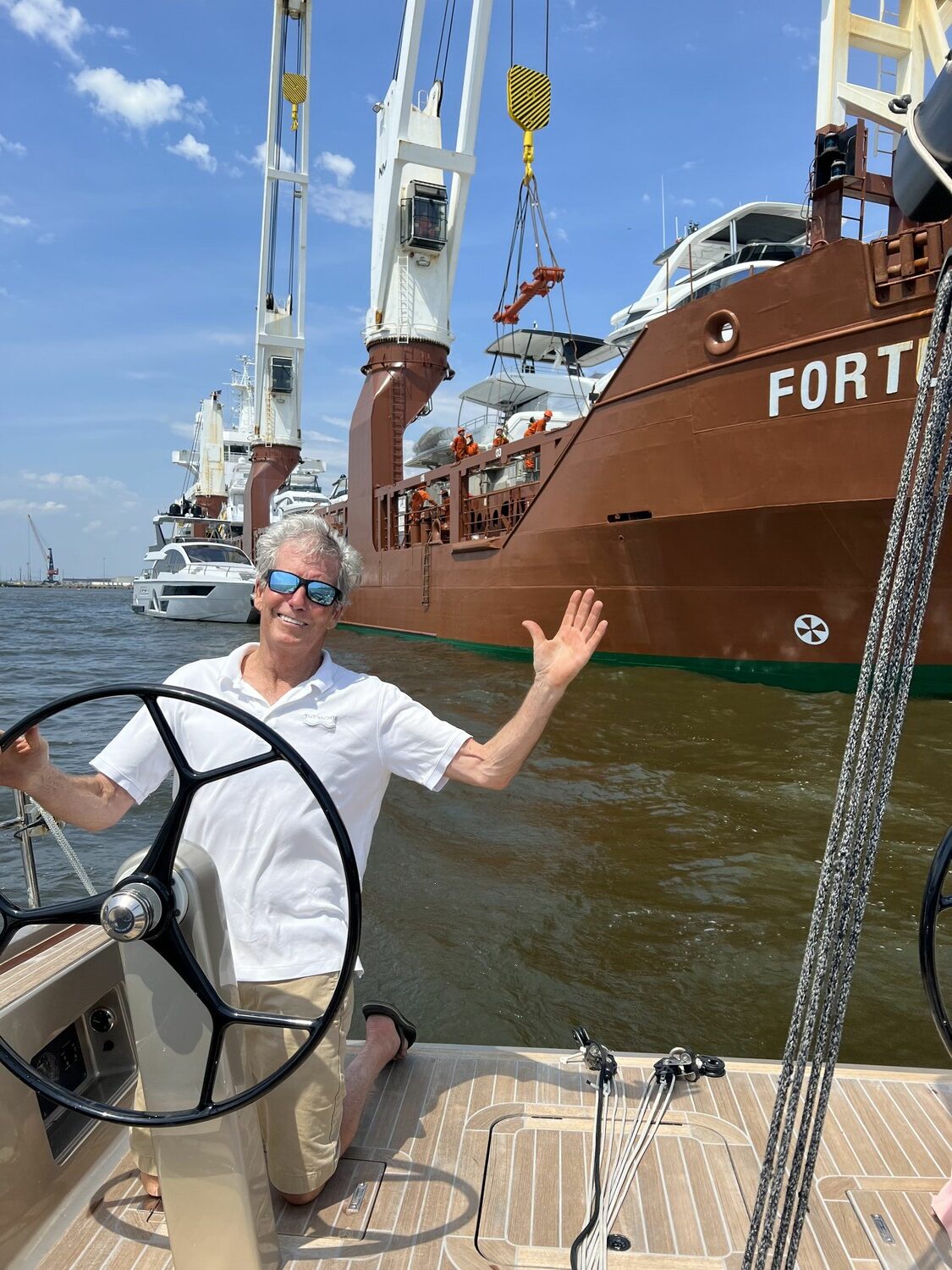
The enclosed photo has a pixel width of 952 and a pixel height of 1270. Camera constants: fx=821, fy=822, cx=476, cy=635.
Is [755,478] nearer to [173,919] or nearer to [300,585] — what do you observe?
[300,585]

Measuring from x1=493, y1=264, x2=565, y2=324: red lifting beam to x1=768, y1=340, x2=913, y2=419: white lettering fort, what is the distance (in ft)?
26.5

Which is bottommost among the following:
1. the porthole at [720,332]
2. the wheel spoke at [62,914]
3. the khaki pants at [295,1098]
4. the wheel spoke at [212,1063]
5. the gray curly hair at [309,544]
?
the khaki pants at [295,1098]

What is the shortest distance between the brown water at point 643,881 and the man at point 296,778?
1424 mm

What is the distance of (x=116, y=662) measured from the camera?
13812mm

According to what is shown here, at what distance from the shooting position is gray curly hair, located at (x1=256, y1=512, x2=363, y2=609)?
1900 mm

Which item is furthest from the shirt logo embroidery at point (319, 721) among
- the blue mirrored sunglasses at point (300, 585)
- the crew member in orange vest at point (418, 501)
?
the crew member in orange vest at point (418, 501)

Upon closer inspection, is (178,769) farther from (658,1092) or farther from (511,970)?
(511,970)

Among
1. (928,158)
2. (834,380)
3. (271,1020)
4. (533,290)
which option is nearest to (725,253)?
(533,290)

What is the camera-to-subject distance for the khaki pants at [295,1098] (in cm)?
167

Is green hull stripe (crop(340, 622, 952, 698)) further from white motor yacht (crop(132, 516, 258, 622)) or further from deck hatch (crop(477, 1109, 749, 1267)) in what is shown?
white motor yacht (crop(132, 516, 258, 622))

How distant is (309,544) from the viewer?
190 centimetres

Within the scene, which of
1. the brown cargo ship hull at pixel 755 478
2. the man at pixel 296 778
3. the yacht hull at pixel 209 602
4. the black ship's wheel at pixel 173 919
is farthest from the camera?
the yacht hull at pixel 209 602

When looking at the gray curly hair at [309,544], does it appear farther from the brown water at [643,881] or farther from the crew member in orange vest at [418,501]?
the crew member in orange vest at [418,501]

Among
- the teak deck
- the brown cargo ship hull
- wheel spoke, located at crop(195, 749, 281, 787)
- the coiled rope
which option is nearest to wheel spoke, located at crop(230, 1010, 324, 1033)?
wheel spoke, located at crop(195, 749, 281, 787)
